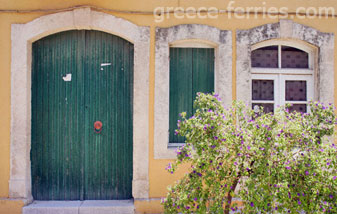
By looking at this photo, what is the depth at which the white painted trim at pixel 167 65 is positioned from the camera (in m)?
5.90

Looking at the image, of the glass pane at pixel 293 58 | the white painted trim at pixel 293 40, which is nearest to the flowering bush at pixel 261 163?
the white painted trim at pixel 293 40

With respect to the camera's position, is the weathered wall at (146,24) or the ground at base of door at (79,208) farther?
the weathered wall at (146,24)

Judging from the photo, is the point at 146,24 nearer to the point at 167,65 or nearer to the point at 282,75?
the point at 167,65

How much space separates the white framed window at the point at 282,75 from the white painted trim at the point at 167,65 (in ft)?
1.96

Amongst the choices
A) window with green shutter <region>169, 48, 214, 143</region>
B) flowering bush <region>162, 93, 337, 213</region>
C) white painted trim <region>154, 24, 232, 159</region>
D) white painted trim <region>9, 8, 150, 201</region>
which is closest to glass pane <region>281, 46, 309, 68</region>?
white painted trim <region>154, 24, 232, 159</region>

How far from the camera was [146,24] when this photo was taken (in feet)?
19.7

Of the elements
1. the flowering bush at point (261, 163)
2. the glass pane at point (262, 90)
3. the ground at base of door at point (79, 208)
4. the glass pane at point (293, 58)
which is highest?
the glass pane at point (293, 58)

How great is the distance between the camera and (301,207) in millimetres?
3551

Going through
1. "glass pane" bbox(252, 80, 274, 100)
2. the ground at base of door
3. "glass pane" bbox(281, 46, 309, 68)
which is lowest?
the ground at base of door

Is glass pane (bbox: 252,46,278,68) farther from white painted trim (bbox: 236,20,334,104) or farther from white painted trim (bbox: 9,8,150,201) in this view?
white painted trim (bbox: 9,8,150,201)

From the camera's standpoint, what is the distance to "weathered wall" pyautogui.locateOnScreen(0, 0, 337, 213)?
580 centimetres

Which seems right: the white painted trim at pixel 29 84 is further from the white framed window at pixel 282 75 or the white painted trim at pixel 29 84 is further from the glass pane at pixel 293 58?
the glass pane at pixel 293 58

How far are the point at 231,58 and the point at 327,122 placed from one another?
2.57 m

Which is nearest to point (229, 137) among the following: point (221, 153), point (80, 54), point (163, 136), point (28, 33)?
point (221, 153)
